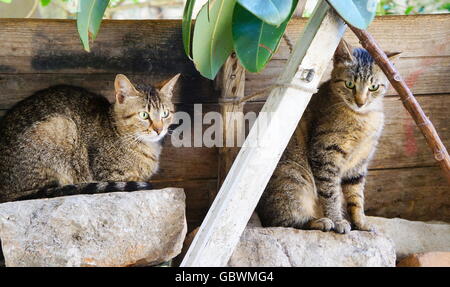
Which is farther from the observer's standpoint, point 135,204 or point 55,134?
point 55,134

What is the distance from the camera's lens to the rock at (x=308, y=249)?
2.25 meters

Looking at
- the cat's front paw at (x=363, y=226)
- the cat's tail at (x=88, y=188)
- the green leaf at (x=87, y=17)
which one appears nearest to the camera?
the green leaf at (x=87, y=17)

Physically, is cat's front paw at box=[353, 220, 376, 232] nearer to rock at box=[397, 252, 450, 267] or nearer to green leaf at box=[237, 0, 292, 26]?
rock at box=[397, 252, 450, 267]

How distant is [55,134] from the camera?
2.54m

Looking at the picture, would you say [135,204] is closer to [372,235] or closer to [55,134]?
[55,134]

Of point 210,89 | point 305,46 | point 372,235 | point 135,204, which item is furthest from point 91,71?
point 372,235

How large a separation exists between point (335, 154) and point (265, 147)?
697 mm

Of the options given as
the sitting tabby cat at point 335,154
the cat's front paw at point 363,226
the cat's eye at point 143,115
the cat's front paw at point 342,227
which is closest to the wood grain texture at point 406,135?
the sitting tabby cat at point 335,154

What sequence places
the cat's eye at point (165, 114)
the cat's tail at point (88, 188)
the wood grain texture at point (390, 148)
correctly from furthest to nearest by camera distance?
1. the wood grain texture at point (390, 148)
2. the cat's eye at point (165, 114)
3. the cat's tail at point (88, 188)

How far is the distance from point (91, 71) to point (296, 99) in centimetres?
124

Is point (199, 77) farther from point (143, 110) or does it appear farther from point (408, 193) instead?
point (408, 193)

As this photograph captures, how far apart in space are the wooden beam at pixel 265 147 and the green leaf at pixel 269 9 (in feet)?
1.18

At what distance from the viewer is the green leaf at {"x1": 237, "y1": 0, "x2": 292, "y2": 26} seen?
5.79 feet

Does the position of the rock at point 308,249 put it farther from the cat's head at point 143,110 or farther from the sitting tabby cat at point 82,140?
the cat's head at point 143,110
